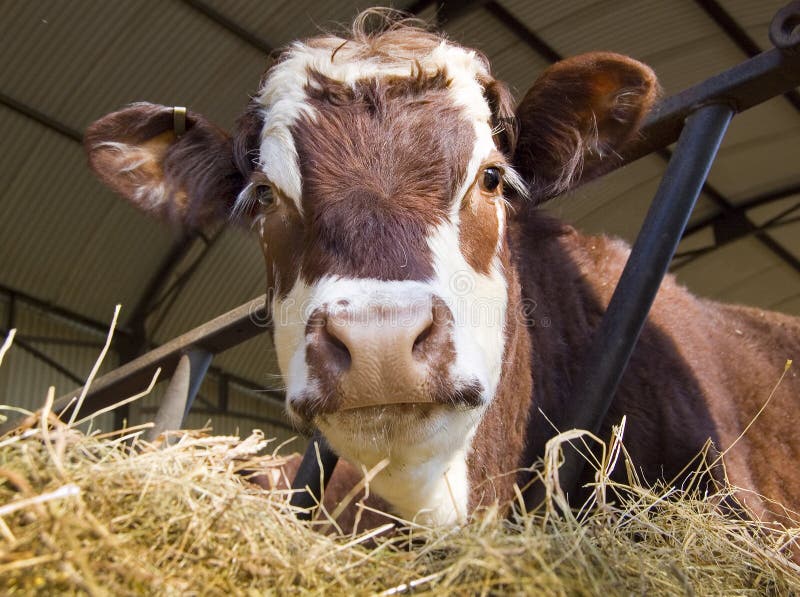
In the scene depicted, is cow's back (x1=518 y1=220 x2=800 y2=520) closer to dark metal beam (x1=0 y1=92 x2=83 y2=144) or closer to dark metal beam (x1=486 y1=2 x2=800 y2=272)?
dark metal beam (x1=486 y1=2 x2=800 y2=272)

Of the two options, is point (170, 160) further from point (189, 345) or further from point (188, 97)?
point (188, 97)

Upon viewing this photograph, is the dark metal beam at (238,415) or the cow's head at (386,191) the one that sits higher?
the cow's head at (386,191)

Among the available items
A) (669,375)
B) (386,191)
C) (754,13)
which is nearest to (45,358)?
(754,13)

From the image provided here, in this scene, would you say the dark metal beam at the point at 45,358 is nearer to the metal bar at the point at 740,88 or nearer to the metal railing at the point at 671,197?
the metal railing at the point at 671,197

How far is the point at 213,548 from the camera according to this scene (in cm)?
169

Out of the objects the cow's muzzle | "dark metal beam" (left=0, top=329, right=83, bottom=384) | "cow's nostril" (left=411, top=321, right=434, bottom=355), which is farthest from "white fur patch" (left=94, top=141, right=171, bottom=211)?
"dark metal beam" (left=0, top=329, right=83, bottom=384)

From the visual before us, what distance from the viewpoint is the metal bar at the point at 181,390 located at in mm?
4340

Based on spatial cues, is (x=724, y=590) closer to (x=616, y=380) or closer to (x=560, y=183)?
(x=616, y=380)

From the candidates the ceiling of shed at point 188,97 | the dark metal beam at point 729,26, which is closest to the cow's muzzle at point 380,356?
the ceiling of shed at point 188,97

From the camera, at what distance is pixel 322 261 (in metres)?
2.69

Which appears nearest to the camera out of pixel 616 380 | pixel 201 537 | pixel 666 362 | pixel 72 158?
pixel 201 537

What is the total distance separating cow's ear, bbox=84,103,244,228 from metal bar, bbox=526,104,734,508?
5.68ft

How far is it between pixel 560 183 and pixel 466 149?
0.68 meters

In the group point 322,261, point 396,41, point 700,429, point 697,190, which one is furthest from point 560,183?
point 322,261
